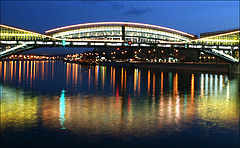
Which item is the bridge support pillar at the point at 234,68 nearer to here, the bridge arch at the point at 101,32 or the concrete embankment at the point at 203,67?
the concrete embankment at the point at 203,67

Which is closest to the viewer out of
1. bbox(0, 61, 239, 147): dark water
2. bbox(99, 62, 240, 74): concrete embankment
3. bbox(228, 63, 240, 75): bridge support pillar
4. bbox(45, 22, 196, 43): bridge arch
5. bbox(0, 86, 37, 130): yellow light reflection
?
bbox(0, 61, 239, 147): dark water

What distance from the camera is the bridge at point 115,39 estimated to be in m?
66.8

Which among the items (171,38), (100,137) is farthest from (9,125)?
(171,38)

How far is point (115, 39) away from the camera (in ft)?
259

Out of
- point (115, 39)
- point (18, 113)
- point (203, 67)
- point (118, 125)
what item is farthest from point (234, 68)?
point (118, 125)

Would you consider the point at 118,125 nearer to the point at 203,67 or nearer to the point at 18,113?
the point at 18,113

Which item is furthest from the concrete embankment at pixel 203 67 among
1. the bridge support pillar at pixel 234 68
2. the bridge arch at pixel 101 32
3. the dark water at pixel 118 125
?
the dark water at pixel 118 125

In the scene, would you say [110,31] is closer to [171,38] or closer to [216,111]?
[171,38]

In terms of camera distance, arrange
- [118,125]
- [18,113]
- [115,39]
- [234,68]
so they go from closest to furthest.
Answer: [118,125] → [18,113] → [234,68] → [115,39]

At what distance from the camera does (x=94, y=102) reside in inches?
703

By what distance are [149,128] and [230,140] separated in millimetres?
2701

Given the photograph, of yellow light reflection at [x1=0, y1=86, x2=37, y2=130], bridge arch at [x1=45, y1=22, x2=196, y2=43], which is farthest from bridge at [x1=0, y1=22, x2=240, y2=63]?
yellow light reflection at [x1=0, y1=86, x2=37, y2=130]

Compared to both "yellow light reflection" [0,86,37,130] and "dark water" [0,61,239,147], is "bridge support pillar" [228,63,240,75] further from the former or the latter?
"yellow light reflection" [0,86,37,130]

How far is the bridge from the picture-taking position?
66.8 meters
